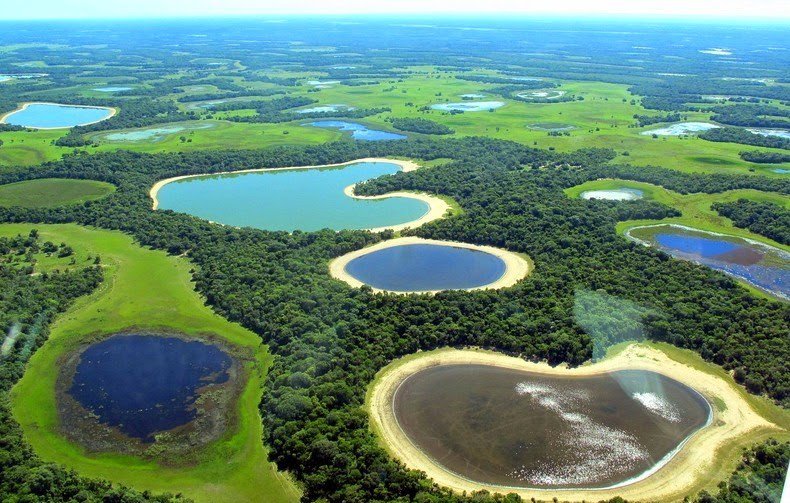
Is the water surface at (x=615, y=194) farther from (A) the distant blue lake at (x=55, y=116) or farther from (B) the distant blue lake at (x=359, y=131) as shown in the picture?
(A) the distant blue lake at (x=55, y=116)

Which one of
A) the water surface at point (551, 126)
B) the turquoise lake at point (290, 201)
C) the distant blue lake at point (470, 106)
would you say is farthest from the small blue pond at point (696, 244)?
the distant blue lake at point (470, 106)

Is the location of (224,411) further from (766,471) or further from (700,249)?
(700,249)

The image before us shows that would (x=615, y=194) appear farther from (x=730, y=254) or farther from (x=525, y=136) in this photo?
(x=525, y=136)

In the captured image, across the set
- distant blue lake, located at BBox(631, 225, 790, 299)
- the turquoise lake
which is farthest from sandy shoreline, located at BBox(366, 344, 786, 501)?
the turquoise lake

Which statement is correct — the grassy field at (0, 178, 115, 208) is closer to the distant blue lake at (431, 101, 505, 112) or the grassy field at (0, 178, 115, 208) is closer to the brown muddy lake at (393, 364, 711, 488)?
the brown muddy lake at (393, 364, 711, 488)

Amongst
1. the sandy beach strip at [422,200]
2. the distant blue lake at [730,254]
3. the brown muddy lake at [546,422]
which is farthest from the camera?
the sandy beach strip at [422,200]
